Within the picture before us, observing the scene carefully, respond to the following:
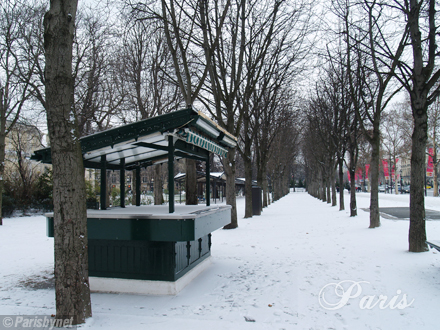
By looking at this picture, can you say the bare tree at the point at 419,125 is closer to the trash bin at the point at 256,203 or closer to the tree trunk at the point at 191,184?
the tree trunk at the point at 191,184

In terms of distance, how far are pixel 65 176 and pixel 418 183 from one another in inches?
294

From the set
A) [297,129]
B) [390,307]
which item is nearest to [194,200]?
[390,307]

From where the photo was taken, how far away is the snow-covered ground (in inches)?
175

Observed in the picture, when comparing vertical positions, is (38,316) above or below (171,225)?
below

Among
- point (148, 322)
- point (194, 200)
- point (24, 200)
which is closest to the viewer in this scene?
point (148, 322)

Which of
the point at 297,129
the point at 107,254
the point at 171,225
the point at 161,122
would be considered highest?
the point at 297,129

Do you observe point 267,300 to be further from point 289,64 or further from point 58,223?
point 289,64

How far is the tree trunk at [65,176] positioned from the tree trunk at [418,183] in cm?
713

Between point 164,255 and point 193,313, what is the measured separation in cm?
125

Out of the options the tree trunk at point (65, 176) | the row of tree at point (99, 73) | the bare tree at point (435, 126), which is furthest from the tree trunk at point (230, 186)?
the bare tree at point (435, 126)

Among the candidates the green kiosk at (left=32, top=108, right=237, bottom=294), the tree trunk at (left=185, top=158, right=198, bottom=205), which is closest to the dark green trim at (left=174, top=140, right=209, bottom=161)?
the green kiosk at (left=32, top=108, right=237, bottom=294)

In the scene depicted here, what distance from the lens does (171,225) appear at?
5.32 meters

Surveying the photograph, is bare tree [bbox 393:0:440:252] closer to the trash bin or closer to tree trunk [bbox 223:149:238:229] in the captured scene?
tree trunk [bbox 223:149:238:229]

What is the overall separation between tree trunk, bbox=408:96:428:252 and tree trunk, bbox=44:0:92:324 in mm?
7126
